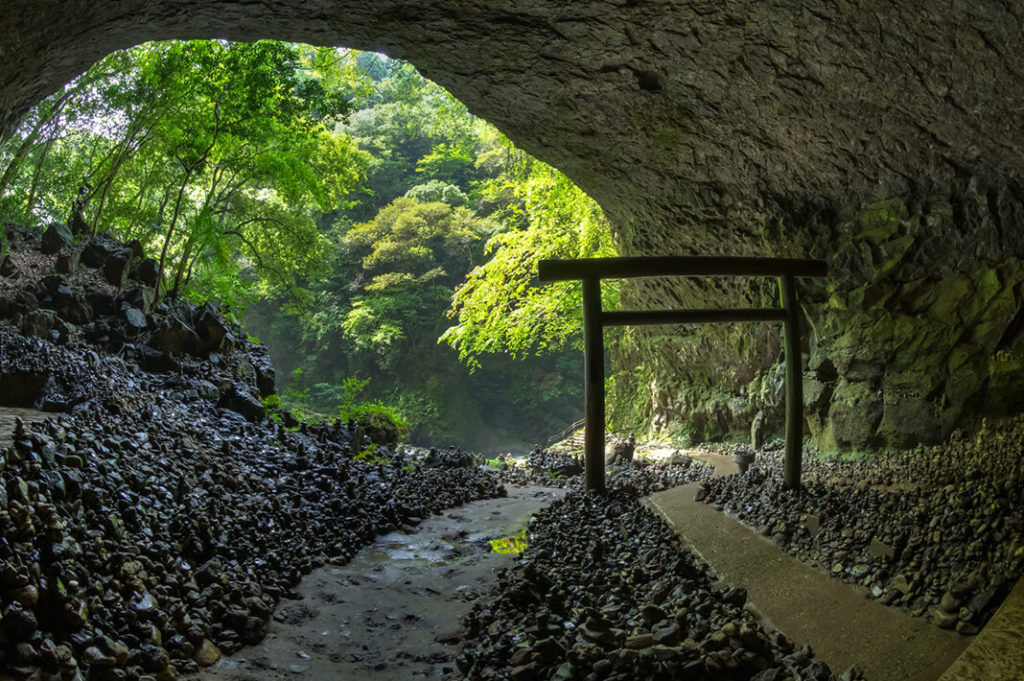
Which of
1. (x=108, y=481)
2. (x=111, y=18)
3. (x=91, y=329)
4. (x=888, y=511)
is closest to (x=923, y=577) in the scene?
(x=888, y=511)

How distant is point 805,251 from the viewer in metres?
6.57

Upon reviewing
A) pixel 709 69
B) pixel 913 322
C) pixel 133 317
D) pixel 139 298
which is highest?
pixel 709 69

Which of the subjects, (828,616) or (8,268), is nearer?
(828,616)

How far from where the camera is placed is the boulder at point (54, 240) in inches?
295

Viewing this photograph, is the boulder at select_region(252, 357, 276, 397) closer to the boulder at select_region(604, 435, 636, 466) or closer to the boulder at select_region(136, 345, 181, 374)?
the boulder at select_region(136, 345, 181, 374)

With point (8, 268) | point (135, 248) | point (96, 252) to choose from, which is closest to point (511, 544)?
point (8, 268)

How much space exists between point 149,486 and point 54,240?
16.2 ft

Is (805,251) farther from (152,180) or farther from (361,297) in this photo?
(361,297)

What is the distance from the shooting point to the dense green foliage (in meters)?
8.28

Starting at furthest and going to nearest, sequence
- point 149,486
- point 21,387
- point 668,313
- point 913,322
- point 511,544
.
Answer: point 668,313 → point 511,544 → point 913,322 → point 21,387 → point 149,486

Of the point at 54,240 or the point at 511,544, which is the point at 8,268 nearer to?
the point at 54,240

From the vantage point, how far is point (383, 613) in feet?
13.6

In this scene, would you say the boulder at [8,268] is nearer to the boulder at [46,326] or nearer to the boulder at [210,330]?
the boulder at [46,326]

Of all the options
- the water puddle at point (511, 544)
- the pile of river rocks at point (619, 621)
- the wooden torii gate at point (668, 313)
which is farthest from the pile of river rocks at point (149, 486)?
the wooden torii gate at point (668, 313)
